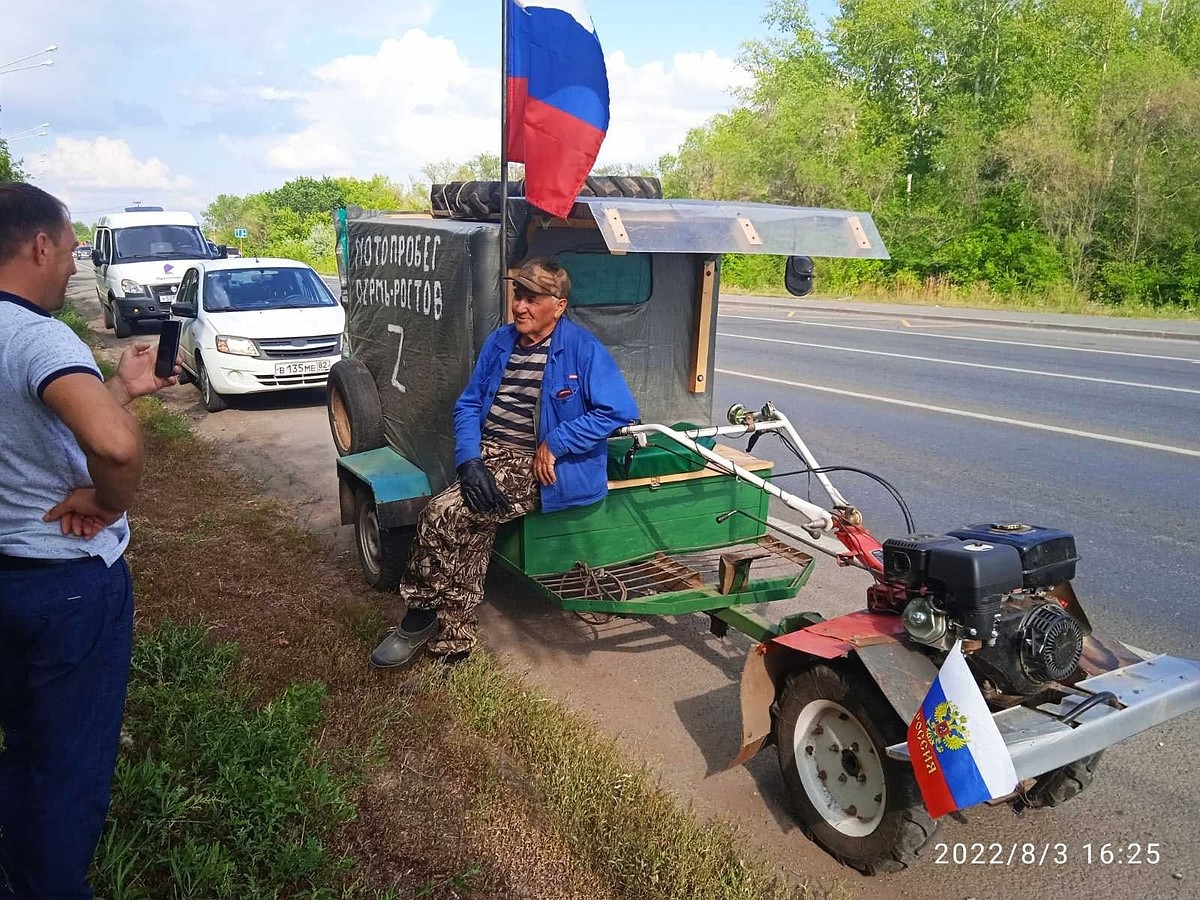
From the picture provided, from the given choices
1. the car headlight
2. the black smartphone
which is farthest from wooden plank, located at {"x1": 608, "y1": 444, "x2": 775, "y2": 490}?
the car headlight

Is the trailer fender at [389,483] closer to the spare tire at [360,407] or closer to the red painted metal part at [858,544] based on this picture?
the spare tire at [360,407]

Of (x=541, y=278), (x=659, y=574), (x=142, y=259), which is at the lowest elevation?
(x=659, y=574)

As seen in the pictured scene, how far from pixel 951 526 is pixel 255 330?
843cm

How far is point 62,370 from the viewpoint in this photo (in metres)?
2.07

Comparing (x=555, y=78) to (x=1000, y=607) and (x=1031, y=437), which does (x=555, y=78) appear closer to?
(x=1000, y=607)

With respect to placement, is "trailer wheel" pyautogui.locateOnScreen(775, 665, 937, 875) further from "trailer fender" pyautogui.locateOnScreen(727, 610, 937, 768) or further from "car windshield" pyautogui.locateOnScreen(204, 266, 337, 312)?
"car windshield" pyautogui.locateOnScreen(204, 266, 337, 312)

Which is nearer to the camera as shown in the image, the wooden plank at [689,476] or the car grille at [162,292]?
the wooden plank at [689,476]

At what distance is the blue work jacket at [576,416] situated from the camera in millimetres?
4004

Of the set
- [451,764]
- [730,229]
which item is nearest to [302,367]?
[730,229]

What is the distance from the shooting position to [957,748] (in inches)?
94.0

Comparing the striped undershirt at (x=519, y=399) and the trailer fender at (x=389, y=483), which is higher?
the striped undershirt at (x=519, y=399)

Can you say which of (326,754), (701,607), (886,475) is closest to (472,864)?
(326,754)

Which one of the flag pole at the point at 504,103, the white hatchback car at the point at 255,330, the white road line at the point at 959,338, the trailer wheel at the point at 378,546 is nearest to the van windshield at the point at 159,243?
the white hatchback car at the point at 255,330

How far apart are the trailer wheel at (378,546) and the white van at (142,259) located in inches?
548
